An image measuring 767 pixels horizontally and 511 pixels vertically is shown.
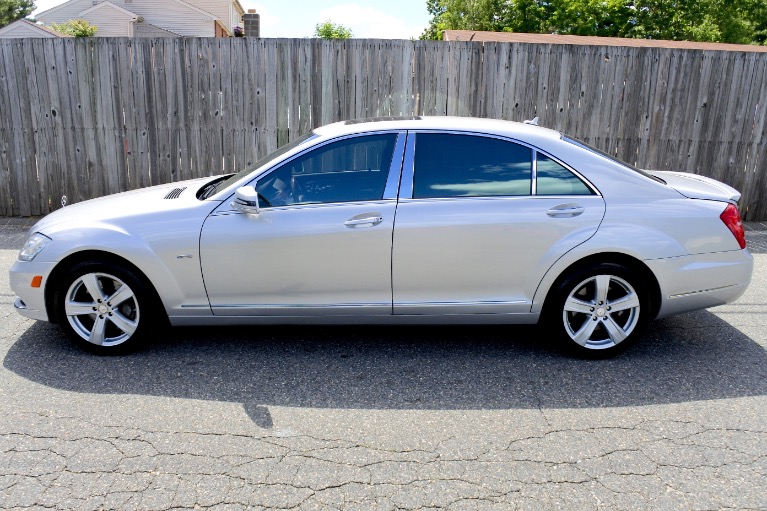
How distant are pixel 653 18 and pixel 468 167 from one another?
3775cm

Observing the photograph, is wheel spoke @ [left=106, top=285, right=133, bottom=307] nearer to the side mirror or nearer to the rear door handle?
the side mirror

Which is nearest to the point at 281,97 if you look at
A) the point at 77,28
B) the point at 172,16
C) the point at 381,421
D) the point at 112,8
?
the point at 381,421

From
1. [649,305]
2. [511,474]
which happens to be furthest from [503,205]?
[511,474]

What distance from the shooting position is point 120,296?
4.36 meters

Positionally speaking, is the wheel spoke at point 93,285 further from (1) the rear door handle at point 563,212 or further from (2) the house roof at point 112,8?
(2) the house roof at point 112,8

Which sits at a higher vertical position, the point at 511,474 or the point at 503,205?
the point at 503,205

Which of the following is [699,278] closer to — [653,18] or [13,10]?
[653,18]

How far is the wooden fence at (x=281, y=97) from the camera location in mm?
8102

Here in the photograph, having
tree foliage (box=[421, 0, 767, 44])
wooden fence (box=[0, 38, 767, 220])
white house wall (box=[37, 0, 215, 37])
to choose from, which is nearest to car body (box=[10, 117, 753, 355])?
wooden fence (box=[0, 38, 767, 220])

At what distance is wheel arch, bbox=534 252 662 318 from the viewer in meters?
4.29

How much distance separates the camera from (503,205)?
4250 mm

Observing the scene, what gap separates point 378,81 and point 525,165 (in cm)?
429

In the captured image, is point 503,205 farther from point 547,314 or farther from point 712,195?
point 712,195

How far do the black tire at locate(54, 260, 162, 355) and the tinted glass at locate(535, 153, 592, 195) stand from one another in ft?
9.03
